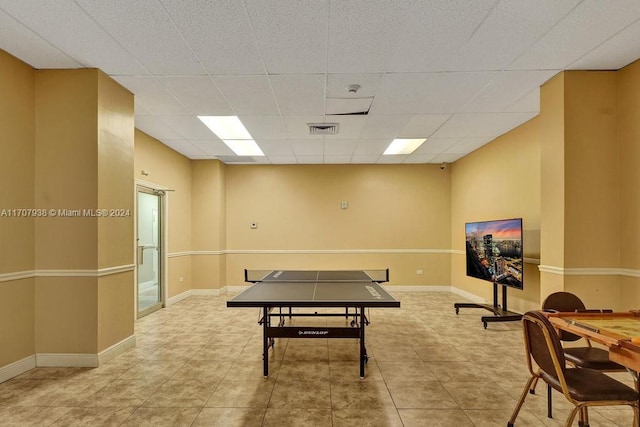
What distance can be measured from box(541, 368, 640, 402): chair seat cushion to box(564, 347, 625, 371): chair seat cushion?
332 mm

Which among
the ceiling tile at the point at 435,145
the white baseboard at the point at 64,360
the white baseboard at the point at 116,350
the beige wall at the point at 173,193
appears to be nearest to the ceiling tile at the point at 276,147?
the beige wall at the point at 173,193

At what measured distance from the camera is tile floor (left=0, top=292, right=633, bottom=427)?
8.63ft

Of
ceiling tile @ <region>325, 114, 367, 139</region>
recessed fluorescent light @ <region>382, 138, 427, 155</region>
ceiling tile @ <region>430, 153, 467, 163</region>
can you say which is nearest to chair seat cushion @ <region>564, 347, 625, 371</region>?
ceiling tile @ <region>325, 114, 367, 139</region>

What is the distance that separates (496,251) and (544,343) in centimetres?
366

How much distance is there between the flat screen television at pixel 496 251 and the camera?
500 cm

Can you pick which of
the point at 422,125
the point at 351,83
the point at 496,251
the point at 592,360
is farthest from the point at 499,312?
the point at 351,83

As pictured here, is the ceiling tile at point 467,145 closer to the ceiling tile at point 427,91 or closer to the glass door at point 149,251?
the ceiling tile at point 427,91

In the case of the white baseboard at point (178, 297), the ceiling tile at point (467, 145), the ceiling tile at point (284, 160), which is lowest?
the white baseboard at point (178, 297)

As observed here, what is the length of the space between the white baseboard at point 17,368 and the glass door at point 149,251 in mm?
2224

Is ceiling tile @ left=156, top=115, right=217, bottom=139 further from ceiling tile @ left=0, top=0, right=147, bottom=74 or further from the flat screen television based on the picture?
the flat screen television

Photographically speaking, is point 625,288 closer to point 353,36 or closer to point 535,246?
point 535,246

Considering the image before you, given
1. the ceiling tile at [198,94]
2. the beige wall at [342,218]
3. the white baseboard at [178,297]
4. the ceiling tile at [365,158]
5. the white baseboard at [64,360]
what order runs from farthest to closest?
1. the beige wall at [342,218]
2. the ceiling tile at [365,158]
3. the white baseboard at [178,297]
4. the ceiling tile at [198,94]
5. the white baseboard at [64,360]

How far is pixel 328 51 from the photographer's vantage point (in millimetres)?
3178

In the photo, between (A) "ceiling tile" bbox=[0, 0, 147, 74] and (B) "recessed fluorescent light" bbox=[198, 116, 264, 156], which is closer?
(A) "ceiling tile" bbox=[0, 0, 147, 74]
